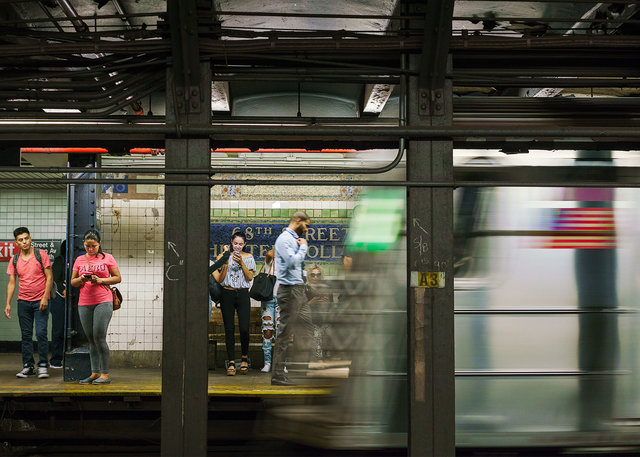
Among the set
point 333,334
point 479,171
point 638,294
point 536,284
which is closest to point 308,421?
point 333,334

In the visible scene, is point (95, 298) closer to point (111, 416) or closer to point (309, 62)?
point (111, 416)

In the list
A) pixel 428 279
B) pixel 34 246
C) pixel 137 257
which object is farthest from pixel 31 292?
pixel 428 279

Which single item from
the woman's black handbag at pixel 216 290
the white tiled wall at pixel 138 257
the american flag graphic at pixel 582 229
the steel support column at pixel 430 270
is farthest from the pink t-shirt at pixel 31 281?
the american flag graphic at pixel 582 229

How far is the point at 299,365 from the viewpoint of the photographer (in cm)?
567

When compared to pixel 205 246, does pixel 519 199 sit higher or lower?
higher

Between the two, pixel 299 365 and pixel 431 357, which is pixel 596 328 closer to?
pixel 431 357

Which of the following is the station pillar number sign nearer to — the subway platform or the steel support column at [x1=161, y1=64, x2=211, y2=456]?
the steel support column at [x1=161, y1=64, x2=211, y2=456]

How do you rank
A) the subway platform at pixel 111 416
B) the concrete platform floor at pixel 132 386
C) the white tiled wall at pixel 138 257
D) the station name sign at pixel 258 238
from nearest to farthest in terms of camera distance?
the subway platform at pixel 111 416 → the concrete platform floor at pixel 132 386 → the white tiled wall at pixel 138 257 → the station name sign at pixel 258 238

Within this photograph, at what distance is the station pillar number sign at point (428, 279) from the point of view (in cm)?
425

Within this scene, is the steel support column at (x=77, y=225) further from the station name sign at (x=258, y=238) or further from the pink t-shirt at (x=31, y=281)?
the station name sign at (x=258, y=238)

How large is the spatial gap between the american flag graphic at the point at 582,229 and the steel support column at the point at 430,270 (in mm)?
827

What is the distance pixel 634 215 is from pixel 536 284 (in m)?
0.93

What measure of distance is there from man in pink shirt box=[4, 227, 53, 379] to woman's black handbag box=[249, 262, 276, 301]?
2.71 m

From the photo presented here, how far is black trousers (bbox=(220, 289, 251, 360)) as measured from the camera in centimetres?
843
